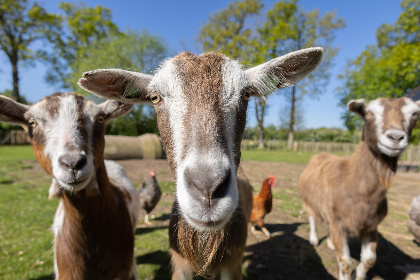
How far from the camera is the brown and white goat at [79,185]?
2.31 meters

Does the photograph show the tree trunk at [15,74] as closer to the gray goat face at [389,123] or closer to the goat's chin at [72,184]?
the goat's chin at [72,184]

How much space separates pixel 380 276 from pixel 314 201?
5.12 feet

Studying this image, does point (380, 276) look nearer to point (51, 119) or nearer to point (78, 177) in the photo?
point (78, 177)

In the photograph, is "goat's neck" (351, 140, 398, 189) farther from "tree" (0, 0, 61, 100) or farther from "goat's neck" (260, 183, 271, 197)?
"tree" (0, 0, 61, 100)

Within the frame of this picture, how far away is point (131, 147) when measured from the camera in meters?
14.7

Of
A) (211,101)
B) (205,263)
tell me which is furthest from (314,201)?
(211,101)

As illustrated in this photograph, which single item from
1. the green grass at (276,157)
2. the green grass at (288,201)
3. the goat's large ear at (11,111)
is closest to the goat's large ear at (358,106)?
the green grass at (288,201)

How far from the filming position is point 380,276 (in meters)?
3.74

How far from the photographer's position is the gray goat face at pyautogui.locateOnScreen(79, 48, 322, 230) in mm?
1211

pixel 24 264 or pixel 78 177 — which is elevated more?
pixel 78 177

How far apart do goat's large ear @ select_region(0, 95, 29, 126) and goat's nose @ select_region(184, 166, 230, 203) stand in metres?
2.66

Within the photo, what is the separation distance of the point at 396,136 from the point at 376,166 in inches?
24.5

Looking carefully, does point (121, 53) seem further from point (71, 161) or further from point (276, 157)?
point (71, 161)

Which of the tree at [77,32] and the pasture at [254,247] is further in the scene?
the tree at [77,32]
